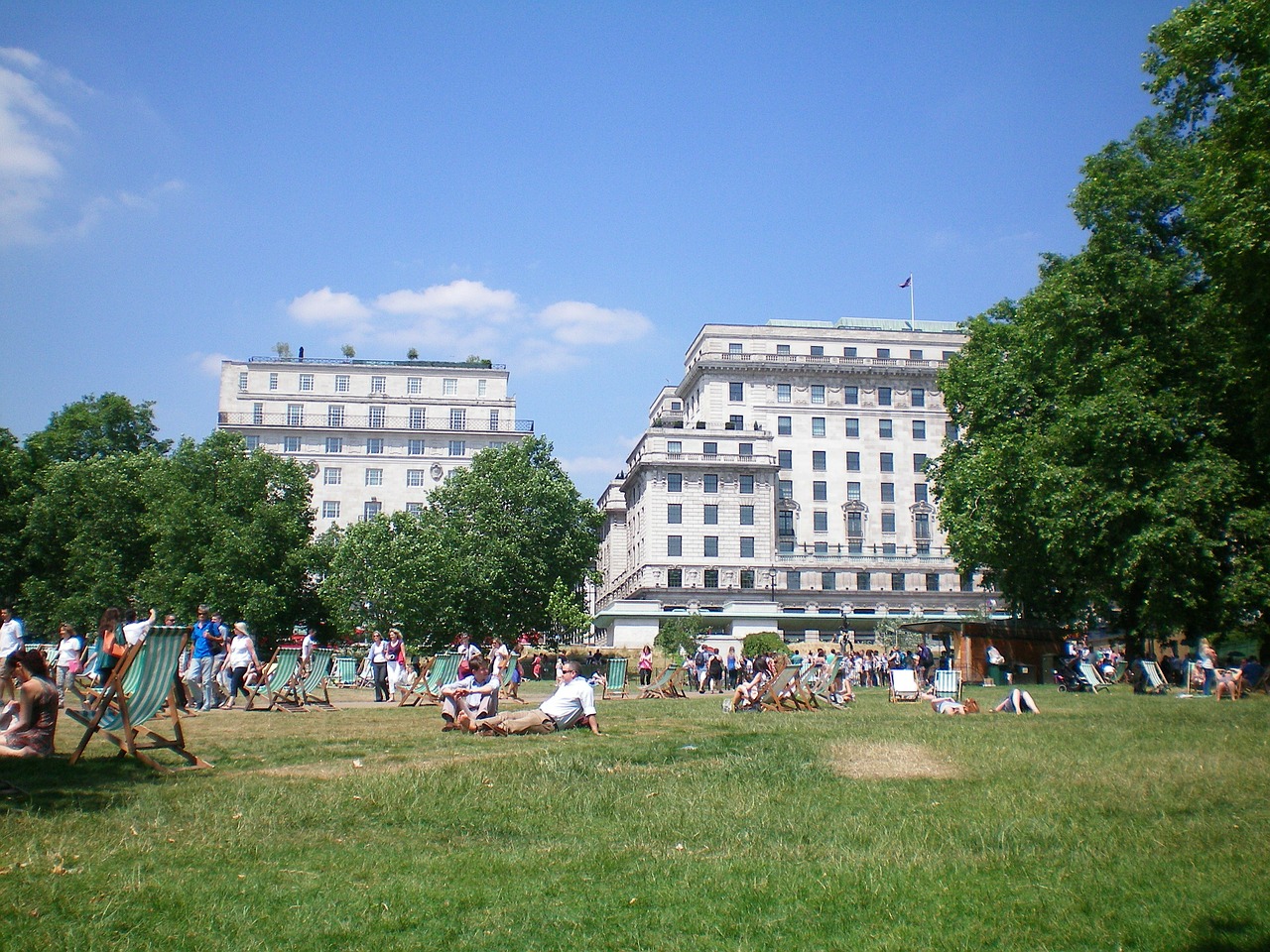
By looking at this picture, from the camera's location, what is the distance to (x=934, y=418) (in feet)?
297

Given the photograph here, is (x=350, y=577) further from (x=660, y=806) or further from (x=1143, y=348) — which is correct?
(x=660, y=806)

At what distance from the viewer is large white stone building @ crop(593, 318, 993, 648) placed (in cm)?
8212

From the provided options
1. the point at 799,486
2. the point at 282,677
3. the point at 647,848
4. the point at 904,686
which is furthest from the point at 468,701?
the point at 799,486

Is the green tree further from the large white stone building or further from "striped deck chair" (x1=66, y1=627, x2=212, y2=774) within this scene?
"striped deck chair" (x1=66, y1=627, x2=212, y2=774)

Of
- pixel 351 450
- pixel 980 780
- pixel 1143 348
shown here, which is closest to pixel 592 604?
pixel 351 450

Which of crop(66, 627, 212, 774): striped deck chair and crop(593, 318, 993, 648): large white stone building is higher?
crop(593, 318, 993, 648): large white stone building

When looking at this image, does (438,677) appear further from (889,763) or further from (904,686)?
(889,763)

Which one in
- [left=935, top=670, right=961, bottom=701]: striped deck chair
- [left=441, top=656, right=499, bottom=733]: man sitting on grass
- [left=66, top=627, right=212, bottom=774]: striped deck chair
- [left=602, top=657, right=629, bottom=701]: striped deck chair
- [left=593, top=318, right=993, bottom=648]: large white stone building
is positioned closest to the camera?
[left=66, top=627, right=212, bottom=774]: striped deck chair

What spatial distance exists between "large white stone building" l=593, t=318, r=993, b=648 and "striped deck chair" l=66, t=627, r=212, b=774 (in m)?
65.0

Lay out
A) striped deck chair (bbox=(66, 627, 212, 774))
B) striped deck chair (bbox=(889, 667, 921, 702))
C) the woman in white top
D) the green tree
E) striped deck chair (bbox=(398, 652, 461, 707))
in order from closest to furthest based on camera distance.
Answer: striped deck chair (bbox=(66, 627, 212, 774)) < the woman in white top < striped deck chair (bbox=(398, 652, 461, 707)) < striped deck chair (bbox=(889, 667, 921, 702)) < the green tree

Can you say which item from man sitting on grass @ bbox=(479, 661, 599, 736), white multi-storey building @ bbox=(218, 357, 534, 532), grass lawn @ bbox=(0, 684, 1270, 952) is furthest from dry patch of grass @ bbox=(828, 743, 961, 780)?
white multi-storey building @ bbox=(218, 357, 534, 532)

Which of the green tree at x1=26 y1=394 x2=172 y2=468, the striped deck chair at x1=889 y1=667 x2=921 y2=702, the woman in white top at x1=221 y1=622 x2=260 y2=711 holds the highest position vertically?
the green tree at x1=26 y1=394 x2=172 y2=468

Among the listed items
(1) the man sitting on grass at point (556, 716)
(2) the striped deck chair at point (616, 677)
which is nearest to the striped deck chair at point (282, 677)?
(1) the man sitting on grass at point (556, 716)

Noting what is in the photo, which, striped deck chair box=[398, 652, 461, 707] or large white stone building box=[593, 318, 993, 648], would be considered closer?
striped deck chair box=[398, 652, 461, 707]
